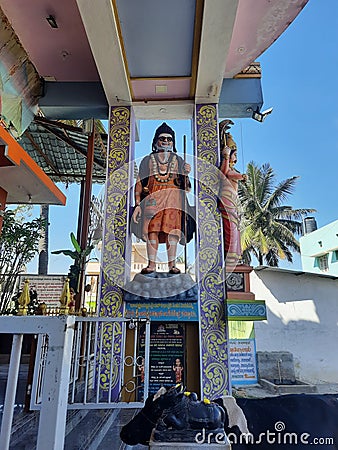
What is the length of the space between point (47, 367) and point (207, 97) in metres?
4.11

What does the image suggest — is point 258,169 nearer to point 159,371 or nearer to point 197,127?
point 197,127

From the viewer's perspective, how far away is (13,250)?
7008mm

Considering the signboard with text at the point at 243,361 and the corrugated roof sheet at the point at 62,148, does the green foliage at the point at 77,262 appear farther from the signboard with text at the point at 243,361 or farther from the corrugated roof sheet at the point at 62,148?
the signboard with text at the point at 243,361

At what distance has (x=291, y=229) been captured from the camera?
14320mm

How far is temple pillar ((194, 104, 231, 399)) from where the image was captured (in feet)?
11.5

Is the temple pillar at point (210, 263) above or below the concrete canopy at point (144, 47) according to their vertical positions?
below

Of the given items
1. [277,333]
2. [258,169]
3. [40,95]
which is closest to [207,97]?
[40,95]

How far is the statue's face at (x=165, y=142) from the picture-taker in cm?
423

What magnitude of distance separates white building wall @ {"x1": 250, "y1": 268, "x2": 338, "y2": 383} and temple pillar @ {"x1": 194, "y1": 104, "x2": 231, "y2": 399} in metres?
4.05

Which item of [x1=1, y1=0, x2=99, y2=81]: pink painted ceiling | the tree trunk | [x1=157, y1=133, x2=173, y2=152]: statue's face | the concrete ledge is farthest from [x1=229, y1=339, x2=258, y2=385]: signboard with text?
the tree trunk

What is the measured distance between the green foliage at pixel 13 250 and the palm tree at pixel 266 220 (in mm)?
8923

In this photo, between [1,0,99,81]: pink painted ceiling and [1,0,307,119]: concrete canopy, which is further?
[1,0,99,81]: pink painted ceiling

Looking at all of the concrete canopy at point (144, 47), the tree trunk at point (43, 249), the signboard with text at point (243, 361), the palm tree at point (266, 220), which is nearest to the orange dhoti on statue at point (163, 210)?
the concrete canopy at point (144, 47)

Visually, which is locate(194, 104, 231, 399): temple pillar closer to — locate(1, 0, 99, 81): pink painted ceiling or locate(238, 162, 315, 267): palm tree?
locate(1, 0, 99, 81): pink painted ceiling
